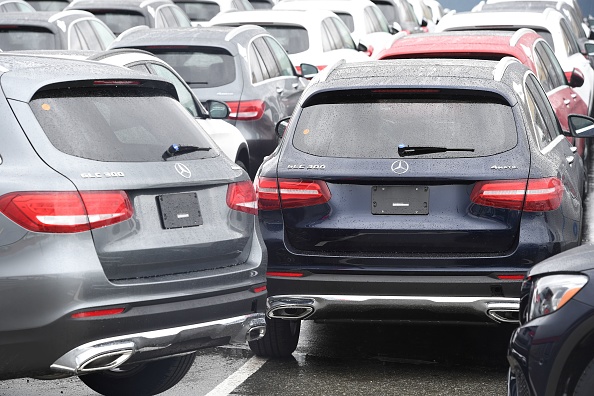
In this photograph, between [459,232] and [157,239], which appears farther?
[459,232]

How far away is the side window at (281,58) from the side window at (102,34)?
9.78 ft

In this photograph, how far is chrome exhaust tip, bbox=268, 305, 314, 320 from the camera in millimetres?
7375

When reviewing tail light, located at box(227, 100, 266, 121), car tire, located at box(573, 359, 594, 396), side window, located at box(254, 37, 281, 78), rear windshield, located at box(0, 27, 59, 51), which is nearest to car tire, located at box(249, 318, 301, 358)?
car tire, located at box(573, 359, 594, 396)

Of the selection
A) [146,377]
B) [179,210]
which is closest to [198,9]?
[146,377]

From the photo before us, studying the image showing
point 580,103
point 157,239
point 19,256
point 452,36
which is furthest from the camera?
point 580,103

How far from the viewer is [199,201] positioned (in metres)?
6.41

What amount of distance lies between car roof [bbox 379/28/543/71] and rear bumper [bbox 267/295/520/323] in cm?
450

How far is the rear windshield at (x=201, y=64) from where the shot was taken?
1348cm

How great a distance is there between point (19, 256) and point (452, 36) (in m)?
7.02

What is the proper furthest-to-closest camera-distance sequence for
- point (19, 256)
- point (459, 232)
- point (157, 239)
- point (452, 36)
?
1. point (452, 36)
2. point (459, 232)
3. point (157, 239)
4. point (19, 256)

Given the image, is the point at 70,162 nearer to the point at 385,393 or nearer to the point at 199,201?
the point at 199,201

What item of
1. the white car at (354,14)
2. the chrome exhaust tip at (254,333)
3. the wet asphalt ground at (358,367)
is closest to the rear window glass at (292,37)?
the white car at (354,14)

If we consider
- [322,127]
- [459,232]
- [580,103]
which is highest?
[322,127]

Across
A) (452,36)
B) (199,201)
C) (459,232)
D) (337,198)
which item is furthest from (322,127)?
(452,36)
